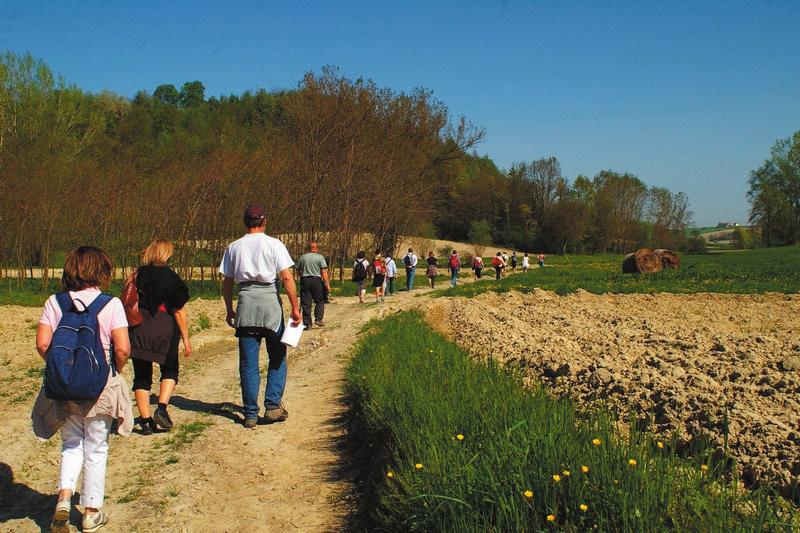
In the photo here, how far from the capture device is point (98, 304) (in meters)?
4.52

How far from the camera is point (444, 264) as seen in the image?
5597 cm

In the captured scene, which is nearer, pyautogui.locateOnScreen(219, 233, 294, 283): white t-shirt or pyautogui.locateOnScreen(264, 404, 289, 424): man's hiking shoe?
pyautogui.locateOnScreen(219, 233, 294, 283): white t-shirt

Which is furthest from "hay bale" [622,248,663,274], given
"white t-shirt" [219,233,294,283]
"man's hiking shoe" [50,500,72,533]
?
"man's hiking shoe" [50,500,72,533]

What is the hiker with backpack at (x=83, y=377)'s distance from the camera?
429cm

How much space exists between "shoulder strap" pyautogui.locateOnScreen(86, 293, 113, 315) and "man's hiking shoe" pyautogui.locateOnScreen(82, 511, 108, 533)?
51.6 inches

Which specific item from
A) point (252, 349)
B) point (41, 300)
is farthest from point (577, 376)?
point (41, 300)

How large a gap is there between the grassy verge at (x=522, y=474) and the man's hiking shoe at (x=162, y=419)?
203cm

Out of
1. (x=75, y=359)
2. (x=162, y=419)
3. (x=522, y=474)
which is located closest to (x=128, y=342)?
(x=75, y=359)

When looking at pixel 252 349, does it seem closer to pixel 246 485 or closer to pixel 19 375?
pixel 246 485

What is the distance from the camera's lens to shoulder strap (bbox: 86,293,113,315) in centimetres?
448

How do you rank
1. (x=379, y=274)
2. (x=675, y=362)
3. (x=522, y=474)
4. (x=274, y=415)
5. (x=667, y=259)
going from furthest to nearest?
(x=667, y=259)
(x=379, y=274)
(x=675, y=362)
(x=274, y=415)
(x=522, y=474)

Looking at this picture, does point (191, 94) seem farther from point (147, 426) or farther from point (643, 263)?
point (147, 426)

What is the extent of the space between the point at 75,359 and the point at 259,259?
8.33ft

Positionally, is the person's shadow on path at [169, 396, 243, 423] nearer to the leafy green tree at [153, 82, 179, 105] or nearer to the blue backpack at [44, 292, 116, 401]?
Answer: the blue backpack at [44, 292, 116, 401]
